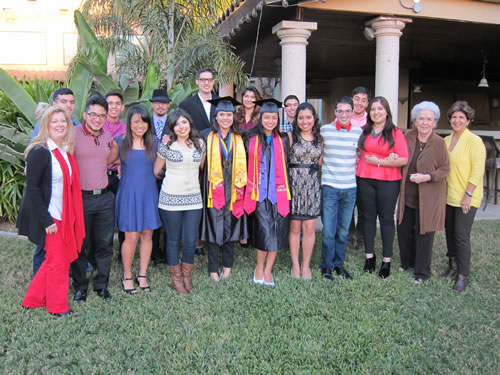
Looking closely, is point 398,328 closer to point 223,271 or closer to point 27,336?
point 223,271

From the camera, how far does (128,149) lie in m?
4.15

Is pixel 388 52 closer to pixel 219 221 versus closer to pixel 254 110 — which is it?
pixel 254 110

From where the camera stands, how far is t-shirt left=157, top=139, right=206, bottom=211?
416 centimetres

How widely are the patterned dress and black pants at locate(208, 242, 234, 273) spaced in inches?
30.9

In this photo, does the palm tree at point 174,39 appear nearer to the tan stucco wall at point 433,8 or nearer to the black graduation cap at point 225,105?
the tan stucco wall at point 433,8

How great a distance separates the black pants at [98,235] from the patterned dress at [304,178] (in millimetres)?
1773

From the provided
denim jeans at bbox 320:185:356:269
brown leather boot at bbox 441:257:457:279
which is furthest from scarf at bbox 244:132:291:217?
brown leather boot at bbox 441:257:457:279

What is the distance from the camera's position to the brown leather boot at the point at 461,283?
447cm

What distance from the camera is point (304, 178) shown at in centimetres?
450

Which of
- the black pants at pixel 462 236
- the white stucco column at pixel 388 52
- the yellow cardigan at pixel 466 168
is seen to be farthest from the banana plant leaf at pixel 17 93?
the black pants at pixel 462 236

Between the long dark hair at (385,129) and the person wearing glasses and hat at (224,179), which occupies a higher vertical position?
the long dark hair at (385,129)

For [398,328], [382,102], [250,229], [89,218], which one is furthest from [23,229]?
[382,102]

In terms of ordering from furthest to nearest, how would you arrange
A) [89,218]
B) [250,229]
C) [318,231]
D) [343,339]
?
[318,231], [250,229], [89,218], [343,339]

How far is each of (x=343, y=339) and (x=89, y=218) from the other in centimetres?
245
